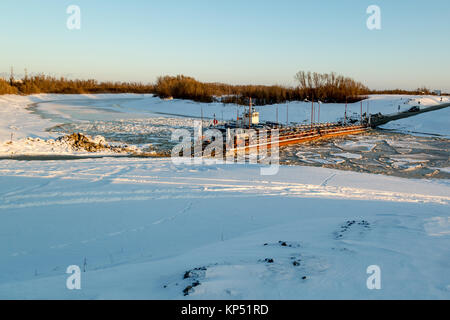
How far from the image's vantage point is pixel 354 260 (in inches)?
159

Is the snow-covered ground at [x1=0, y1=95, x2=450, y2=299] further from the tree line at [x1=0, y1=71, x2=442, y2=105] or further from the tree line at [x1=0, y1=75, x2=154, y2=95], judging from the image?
the tree line at [x1=0, y1=75, x2=154, y2=95]

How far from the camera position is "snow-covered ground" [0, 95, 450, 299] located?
11.4ft

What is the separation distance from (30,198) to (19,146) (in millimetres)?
9493

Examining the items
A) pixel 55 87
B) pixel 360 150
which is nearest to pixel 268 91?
pixel 360 150

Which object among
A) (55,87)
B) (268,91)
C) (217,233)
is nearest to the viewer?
→ (217,233)

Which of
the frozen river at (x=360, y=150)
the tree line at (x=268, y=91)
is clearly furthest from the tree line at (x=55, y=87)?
the frozen river at (x=360, y=150)

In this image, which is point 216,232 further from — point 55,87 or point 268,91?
point 55,87

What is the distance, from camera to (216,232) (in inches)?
248

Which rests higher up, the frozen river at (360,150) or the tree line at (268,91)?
the tree line at (268,91)

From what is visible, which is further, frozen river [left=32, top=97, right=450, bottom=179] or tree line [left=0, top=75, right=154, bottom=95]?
tree line [left=0, top=75, right=154, bottom=95]

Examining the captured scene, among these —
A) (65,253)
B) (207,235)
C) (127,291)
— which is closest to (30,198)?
(65,253)

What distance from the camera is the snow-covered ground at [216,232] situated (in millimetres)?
3482

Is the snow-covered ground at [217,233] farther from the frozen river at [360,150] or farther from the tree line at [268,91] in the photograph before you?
the tree line at [268,91]

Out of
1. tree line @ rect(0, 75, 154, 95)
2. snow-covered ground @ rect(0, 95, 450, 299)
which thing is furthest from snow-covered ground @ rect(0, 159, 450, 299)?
tree line @ rect(0, 75, 154, 95)
